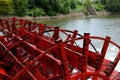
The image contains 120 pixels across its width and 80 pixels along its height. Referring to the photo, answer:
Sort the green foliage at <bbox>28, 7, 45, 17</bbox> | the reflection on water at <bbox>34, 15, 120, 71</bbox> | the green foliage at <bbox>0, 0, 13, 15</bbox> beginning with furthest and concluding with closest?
the green foliage at <bbox>28, 7, 45, 17</bbox> < the green foliage at <bbox>0, 0, 13, 15</bbox> < the reflection on water at <bbox>34, 15, 120, 71</bbox>

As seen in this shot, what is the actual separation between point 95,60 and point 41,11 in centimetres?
1977

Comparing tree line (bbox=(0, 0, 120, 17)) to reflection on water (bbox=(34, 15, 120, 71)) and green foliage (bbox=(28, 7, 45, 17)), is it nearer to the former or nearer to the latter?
green foliage (bbox=(28, 7, 45, 17))

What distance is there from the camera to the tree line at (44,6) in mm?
21375

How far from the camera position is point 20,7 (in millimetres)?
21875

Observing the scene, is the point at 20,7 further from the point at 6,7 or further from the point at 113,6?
the point at 113,6

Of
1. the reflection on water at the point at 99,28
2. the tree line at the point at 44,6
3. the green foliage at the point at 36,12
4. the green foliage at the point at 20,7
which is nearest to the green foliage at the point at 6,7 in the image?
the tree line at the point at 44,6

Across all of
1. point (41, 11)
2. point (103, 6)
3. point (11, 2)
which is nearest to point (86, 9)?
point (103, 6)

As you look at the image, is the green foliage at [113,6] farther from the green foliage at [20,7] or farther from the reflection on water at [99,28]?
the reflection on water at [99,28]

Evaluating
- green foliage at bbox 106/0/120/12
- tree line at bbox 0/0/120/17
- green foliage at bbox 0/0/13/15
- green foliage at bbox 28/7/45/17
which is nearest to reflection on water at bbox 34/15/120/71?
green foliage at bbox 0/0/13/15

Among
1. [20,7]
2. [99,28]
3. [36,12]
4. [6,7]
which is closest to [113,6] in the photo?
[36,12]

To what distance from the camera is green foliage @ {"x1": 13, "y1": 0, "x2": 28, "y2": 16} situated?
21141 millimetres

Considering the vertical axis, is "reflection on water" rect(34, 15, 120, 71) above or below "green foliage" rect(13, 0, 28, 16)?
above

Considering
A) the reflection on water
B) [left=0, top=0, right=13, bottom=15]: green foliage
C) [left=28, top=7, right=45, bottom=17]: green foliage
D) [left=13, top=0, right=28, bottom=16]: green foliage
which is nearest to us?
the reflection on water

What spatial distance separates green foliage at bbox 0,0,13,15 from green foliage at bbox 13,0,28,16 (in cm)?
43
